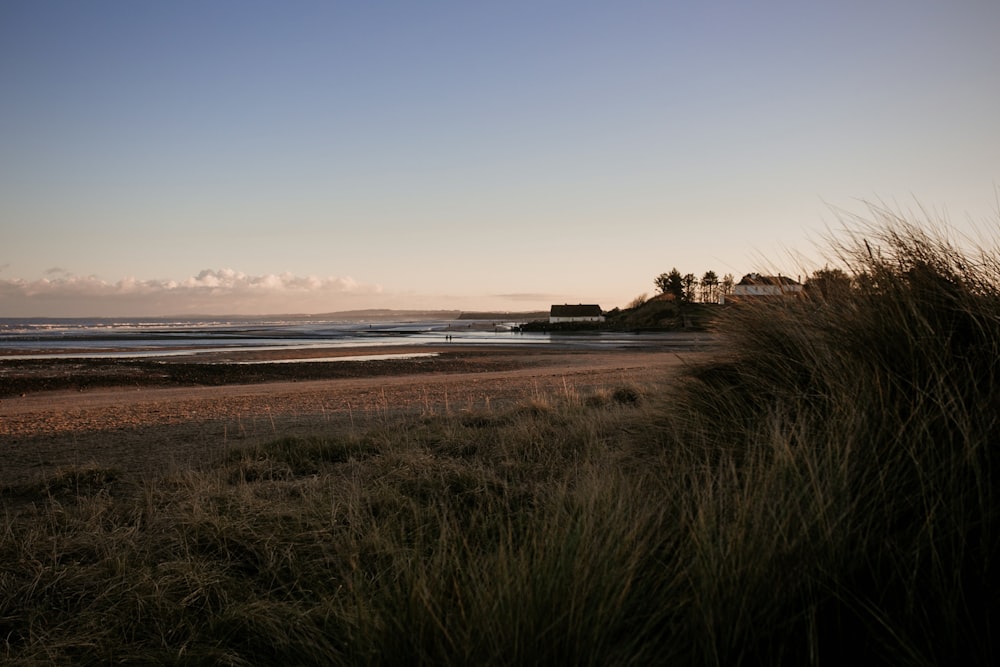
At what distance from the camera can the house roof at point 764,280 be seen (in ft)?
22.0

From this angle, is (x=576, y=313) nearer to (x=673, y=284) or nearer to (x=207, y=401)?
(x=673, y=284)

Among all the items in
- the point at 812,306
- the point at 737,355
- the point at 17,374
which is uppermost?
the point at 812,306

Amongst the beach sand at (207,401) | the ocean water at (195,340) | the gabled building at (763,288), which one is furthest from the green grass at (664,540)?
the ocean water at (195,340)

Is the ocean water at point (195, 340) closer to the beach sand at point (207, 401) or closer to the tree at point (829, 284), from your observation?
the beach sand at point (207, 401)

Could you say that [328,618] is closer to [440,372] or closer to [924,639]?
[924,639]

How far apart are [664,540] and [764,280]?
216 inches

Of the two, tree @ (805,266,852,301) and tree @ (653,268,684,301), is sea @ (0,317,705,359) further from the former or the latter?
tree @ (653,268,684,301)

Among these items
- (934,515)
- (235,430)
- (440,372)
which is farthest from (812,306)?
(440,372)

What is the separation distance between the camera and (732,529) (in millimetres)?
2684

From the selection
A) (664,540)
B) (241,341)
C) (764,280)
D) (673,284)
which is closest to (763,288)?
(764,280)

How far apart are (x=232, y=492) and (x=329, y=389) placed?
13180mm

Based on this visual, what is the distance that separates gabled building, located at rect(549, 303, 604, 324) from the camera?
9686cm

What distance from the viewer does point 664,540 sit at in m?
3.19

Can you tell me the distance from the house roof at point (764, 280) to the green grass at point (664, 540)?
1.03 meters
